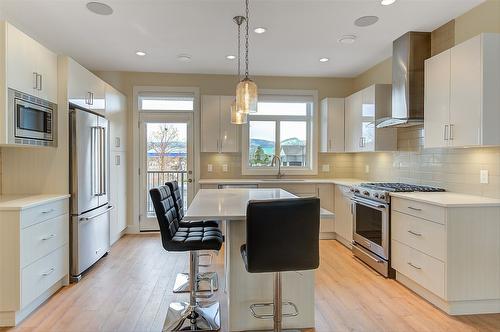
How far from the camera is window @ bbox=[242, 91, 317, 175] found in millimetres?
5488

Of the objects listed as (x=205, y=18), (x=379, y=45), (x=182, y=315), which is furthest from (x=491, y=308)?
(x=205, y=18)

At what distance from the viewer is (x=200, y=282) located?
324 cm

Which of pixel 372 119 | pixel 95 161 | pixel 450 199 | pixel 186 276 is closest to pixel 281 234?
pixel 450 199

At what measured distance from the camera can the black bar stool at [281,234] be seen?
185cm

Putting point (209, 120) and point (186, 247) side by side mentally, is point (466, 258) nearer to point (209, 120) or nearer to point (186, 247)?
point (186, 247)

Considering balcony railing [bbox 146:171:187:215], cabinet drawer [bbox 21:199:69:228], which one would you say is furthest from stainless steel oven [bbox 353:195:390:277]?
cabinet drawer [bbox 21:199:69:228]

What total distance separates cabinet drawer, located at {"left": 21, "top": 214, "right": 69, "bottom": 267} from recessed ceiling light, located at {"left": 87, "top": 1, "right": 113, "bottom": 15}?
198 cm

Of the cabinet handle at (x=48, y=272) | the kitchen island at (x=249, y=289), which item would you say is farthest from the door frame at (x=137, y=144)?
the kitchen island at (x=249, y=289)

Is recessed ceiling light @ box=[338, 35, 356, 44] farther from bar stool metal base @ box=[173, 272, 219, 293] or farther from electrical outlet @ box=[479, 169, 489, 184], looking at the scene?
bar stool metal base @ box=[173, 272, 219, 293]

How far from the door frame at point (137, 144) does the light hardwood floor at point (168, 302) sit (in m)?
1.44

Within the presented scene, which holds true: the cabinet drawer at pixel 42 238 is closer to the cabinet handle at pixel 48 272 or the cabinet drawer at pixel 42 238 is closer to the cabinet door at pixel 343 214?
the cabinet handle at pixel 48 272

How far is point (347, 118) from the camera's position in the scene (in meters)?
5.11

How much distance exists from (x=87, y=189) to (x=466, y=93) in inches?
148

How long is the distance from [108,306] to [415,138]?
3.72m
